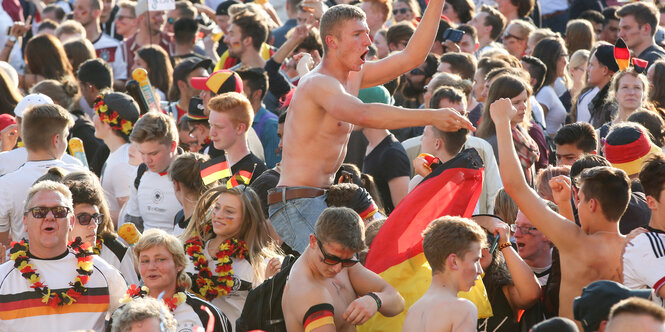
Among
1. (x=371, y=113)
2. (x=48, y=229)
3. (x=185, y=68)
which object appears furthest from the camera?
(x=185, y=68)

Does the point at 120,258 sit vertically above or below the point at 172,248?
below

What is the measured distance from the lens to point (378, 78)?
20.4 ft

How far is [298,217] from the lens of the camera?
6.01m

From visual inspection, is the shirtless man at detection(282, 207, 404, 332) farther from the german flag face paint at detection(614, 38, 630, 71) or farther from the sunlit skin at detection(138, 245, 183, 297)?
the german flag face paint at detection(614, 38, 630, 71)

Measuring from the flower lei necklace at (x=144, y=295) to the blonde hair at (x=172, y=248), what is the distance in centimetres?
18

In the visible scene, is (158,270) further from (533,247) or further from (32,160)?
(533,247)

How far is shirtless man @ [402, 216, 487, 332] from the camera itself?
15.8ft

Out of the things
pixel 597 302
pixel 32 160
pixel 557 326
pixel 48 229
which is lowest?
pixel 32 160

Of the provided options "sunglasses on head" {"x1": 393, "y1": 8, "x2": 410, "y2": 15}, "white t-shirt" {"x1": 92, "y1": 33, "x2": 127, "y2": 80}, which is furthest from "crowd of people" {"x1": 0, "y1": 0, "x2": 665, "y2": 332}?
"white t-shirt" {"x1": 92, "y1": 33, "x2": 127, "y2": 80}

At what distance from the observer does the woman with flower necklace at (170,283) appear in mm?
5668

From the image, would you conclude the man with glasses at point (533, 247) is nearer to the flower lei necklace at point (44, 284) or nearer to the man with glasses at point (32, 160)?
the flower lei necklace at point (44, 284)

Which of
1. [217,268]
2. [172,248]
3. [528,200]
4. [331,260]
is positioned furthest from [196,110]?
[528,200]

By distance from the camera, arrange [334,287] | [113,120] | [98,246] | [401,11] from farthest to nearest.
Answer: [401,11]
[113,120]
[98,246]
[334,287]

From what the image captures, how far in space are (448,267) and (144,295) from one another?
1.87 meters
